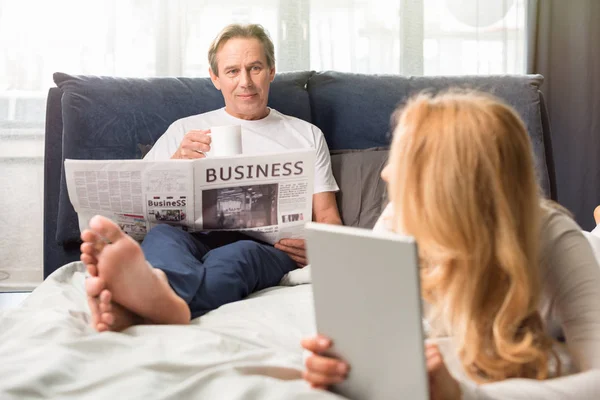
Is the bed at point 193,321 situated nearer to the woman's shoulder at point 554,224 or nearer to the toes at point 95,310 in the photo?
the toes at point 95,310

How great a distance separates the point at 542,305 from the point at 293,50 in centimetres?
218

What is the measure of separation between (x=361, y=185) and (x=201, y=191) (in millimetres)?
574

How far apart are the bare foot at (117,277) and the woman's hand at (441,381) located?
0.55 m

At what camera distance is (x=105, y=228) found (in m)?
1.22

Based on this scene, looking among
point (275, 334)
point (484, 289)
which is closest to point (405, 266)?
point (484, 289)

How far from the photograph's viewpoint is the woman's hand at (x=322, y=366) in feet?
3.04

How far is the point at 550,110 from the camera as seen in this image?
10.2 feet

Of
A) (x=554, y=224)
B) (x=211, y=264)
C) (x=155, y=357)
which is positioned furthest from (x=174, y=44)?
(x=554, y=224)

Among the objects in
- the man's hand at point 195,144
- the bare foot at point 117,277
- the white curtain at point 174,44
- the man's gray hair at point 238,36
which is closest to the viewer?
the bare foot at point 117,277

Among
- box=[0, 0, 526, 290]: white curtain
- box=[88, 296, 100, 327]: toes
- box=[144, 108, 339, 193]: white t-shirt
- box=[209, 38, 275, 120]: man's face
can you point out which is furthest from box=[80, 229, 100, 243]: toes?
box=[0, 0, 526, 290]: white curtain

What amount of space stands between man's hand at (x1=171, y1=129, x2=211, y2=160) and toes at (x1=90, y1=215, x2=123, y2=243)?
0.69 meters

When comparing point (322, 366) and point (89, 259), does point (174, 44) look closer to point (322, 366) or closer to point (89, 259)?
point (89, 259)

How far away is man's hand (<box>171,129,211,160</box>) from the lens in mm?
1895

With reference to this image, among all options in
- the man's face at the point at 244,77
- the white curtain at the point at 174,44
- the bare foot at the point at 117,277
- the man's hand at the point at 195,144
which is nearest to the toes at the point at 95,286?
the bare foot at the point at 117,277
